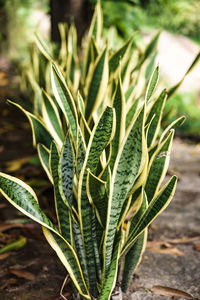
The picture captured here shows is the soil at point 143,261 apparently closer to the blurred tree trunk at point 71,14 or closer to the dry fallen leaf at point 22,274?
the dry fallen leaf at point 22,274

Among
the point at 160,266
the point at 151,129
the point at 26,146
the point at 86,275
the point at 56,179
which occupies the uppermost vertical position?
the point at 151,129

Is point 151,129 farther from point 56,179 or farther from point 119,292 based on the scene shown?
point 119,292

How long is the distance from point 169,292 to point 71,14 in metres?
2.49

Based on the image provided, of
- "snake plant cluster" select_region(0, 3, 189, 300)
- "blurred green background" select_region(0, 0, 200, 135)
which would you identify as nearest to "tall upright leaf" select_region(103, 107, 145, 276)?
"snake plant cluster" select_region(0, 3, 189, 300)

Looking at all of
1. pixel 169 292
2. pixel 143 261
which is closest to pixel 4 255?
pixel 143 261

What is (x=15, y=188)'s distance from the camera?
952mm

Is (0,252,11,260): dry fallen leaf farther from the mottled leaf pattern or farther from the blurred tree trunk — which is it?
the blurred tree trunk

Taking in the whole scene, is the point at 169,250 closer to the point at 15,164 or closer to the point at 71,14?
the point at 15,164

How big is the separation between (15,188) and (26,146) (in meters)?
2.14

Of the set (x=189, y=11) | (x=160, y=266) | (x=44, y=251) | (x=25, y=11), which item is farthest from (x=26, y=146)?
(x=189, y=11)

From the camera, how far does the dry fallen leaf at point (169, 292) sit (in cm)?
126

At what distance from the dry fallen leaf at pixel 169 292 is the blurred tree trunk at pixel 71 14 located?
7.91ft

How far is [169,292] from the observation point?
128 cm

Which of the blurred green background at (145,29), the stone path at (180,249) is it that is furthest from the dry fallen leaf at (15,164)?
the stone path at (180,249)
